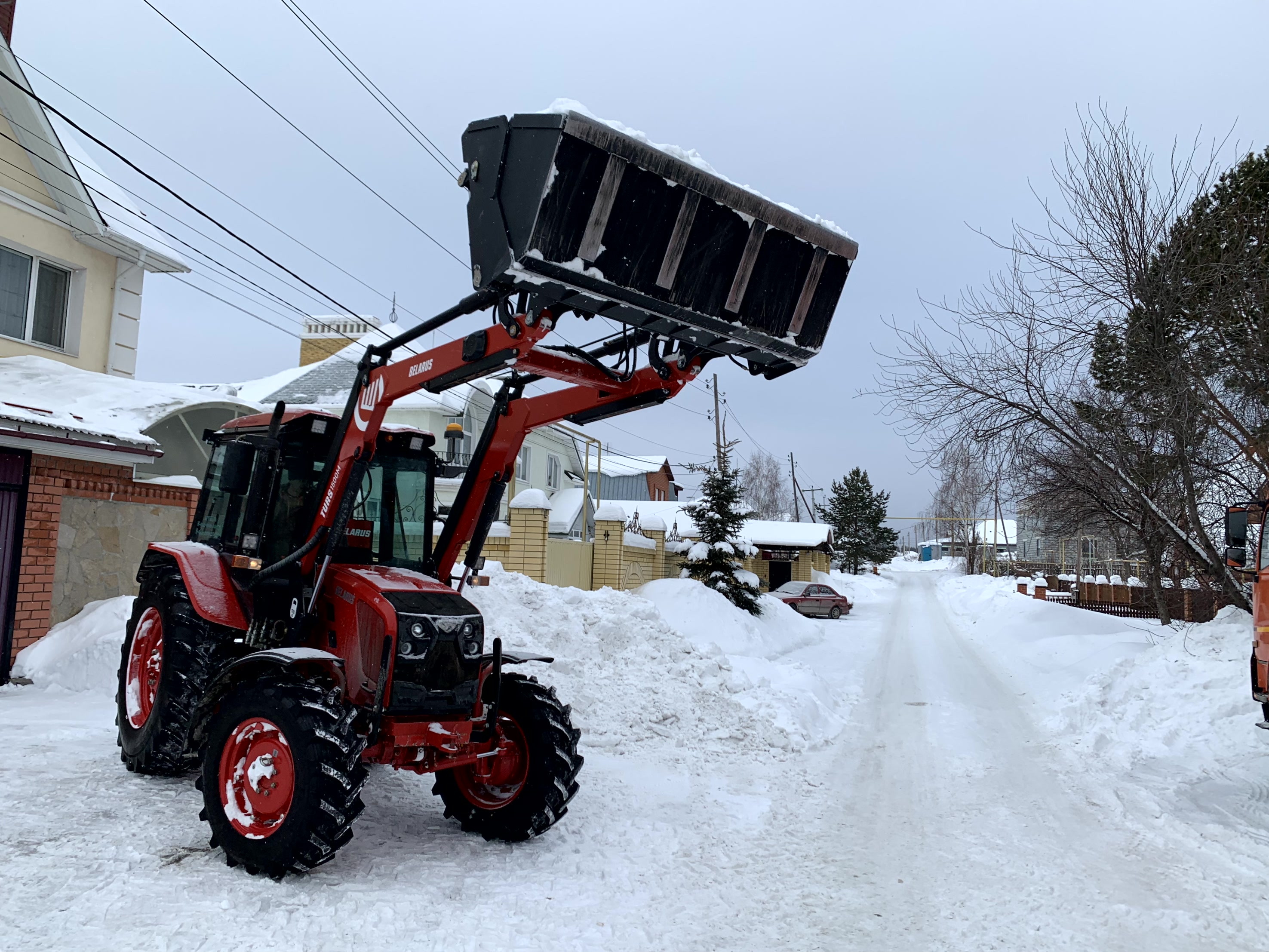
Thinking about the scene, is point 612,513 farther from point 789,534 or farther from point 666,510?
point 666,510

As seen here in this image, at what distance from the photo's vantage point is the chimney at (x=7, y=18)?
11695 mm

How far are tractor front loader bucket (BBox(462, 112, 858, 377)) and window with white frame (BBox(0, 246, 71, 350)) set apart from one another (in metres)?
10.6

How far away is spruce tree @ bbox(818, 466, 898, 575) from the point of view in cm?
6706

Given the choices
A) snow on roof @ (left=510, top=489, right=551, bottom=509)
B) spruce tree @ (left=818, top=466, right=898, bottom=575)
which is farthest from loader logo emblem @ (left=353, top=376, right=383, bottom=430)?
spruce tree @ (left=818, top=466, right=898, bottom=575)

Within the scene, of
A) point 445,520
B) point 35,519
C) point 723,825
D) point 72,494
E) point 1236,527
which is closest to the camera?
point 723,825

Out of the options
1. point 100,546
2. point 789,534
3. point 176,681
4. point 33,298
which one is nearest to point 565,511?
point 789,534

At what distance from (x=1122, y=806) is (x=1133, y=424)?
20.2 ft

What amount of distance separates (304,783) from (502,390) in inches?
101

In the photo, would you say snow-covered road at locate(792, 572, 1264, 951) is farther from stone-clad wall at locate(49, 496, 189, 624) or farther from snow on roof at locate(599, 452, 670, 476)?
snow on roof at locate(599, 452, 670, 476)

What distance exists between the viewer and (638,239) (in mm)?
4395

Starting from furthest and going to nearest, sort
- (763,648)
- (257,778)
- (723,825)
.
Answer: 1. (763,648)
2. (723,825)
3. (257,778)

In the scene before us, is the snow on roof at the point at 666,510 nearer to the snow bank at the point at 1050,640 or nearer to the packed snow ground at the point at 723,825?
the snow bank at the point at 1050,640

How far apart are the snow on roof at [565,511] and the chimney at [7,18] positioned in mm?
16493

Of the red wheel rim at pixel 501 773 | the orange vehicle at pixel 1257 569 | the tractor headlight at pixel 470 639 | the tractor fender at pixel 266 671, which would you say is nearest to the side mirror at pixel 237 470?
the tractor fender at pixel 266 671
